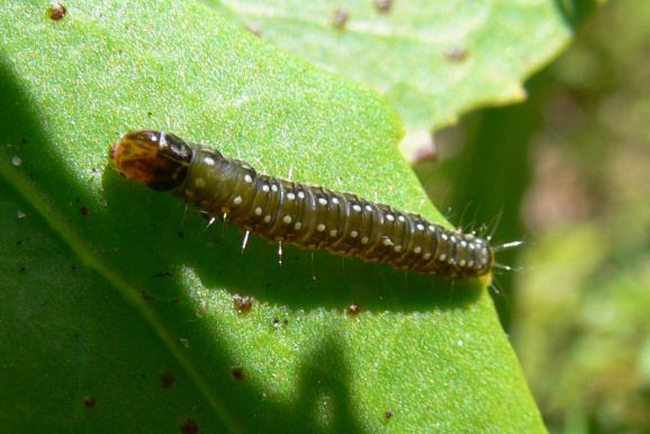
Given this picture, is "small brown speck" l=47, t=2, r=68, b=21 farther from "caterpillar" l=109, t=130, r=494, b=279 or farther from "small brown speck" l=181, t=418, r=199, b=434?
"small brown speck" l=181, t=418, r=199, b=434

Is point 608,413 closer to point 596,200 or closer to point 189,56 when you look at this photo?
point 596,200

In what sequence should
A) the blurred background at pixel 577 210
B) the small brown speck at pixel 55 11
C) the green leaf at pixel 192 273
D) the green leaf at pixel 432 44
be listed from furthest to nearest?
the blurred background at pixel 577 210, the green leaf at pixel 432 44, the small brown speck at pixel 55 11, the green leaf at pixel 192 273

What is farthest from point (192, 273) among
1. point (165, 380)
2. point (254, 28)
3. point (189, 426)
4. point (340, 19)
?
point (340, 19)

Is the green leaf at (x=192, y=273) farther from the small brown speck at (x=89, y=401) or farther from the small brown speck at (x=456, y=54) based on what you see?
the small brown speck at (x=456, y=54)

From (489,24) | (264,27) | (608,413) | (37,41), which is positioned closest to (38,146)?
(37,41)

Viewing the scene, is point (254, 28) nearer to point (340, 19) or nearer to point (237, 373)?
point (340, 19)

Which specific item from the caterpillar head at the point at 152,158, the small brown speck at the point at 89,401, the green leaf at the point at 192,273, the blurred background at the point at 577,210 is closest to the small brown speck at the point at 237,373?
the green leaf at the point at 192,273
